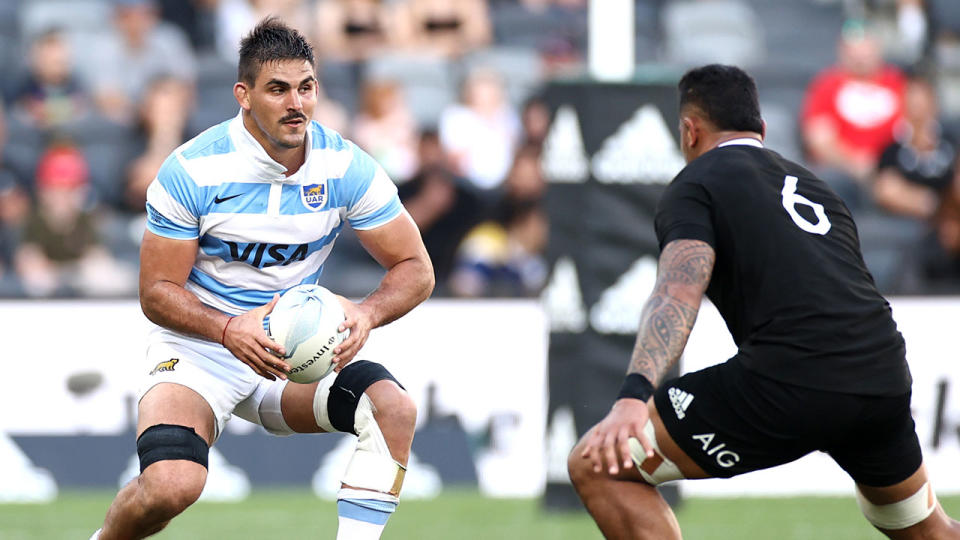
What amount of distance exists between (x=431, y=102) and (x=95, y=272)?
3.61 meters

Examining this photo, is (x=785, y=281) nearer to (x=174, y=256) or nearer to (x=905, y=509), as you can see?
(x=905, y=509)

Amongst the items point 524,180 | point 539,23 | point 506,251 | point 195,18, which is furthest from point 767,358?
point 195,18

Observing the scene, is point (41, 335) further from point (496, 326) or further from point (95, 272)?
point (496, 326)

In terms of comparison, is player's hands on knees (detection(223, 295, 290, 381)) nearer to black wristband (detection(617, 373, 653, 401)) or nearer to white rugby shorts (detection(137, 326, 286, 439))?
white rugby shorts (detection(137, 326, 286, 439))

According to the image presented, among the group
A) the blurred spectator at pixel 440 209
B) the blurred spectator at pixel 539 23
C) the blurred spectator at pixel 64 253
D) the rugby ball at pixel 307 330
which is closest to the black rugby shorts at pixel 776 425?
the rugby ball at pixel 307 330

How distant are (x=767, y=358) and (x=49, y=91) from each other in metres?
8.89

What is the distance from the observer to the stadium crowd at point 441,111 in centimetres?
1168

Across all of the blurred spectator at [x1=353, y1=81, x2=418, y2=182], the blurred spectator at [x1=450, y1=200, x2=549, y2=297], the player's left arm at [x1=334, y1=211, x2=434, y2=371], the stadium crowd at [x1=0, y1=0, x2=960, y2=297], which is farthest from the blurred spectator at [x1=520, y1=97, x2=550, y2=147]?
the player's left arm at [x1=334, y1=211, x2=434, y2=371]

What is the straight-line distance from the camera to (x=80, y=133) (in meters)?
12.5

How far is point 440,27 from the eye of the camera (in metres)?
13.8

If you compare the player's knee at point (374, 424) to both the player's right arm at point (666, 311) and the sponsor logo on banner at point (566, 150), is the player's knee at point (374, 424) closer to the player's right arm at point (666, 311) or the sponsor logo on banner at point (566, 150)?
the player's right arm at point (666, 311)

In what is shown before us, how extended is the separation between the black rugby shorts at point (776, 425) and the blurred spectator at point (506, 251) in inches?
239

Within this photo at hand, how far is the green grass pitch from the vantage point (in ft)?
28.5

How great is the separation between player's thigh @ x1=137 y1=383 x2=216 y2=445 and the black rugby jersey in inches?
76.8
